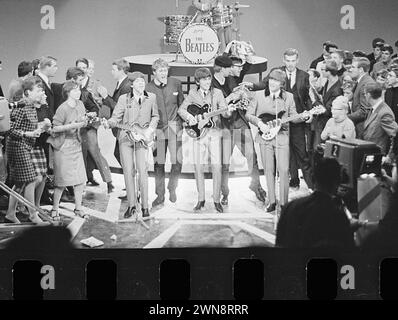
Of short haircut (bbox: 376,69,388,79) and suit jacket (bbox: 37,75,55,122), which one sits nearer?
suit jacket (bbox: 37,75,55,122)

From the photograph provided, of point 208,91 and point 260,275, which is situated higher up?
point 208,91

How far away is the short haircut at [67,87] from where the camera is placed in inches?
440

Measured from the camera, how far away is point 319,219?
439 inches

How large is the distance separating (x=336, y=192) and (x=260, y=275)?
24.6 inches

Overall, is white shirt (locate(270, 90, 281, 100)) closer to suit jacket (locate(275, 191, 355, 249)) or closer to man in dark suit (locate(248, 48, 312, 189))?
man in dark suit (locate(248, 48, 312, 189))

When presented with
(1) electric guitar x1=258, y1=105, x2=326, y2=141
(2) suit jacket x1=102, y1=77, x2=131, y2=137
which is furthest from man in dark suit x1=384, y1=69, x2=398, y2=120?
(2) suit jacket x1=102, y1=77, x2=131, y2=137

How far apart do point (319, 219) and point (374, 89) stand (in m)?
0.75

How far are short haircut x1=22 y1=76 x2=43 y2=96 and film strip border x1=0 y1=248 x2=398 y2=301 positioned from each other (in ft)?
2.92

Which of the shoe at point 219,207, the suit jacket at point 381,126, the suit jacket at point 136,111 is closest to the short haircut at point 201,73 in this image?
the suit jacket at point 136,111

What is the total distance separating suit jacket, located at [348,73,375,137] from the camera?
36.8 feet
